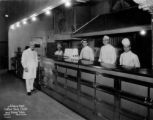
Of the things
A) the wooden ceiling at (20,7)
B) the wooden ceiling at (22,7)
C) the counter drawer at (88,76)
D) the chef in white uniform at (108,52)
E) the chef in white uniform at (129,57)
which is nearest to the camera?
the counter drawer at (88,76)

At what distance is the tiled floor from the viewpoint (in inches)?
136

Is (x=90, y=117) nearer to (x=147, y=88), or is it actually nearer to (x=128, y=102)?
(x=128, y=102)

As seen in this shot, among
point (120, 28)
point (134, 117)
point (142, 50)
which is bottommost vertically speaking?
point (134, 117)

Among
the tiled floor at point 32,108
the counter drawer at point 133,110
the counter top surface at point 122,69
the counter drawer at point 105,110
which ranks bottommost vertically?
the tiled floor at point 32,108

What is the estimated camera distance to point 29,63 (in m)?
5.43

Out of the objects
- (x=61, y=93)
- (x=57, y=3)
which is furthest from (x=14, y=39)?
(x=61, y=93)

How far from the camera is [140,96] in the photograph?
2242 mm

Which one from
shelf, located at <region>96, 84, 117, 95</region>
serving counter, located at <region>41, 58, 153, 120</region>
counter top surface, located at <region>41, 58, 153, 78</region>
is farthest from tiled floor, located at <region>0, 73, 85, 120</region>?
counter top surface, located at <region>41, 58, 153, 78</region>

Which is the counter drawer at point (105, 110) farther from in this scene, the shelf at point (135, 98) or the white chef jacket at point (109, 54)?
the white chef jacket at point (109, 54)

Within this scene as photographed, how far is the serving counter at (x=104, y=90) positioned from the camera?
7.30 ft

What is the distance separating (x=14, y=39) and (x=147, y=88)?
9.43 m

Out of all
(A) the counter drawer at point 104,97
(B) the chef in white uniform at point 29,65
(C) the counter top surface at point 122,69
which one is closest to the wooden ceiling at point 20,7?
(B) the chef in white uniform at point 29,65

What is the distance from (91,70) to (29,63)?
283 cm

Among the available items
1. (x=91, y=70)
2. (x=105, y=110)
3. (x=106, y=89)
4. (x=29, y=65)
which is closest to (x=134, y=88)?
(x=106, y=89)
